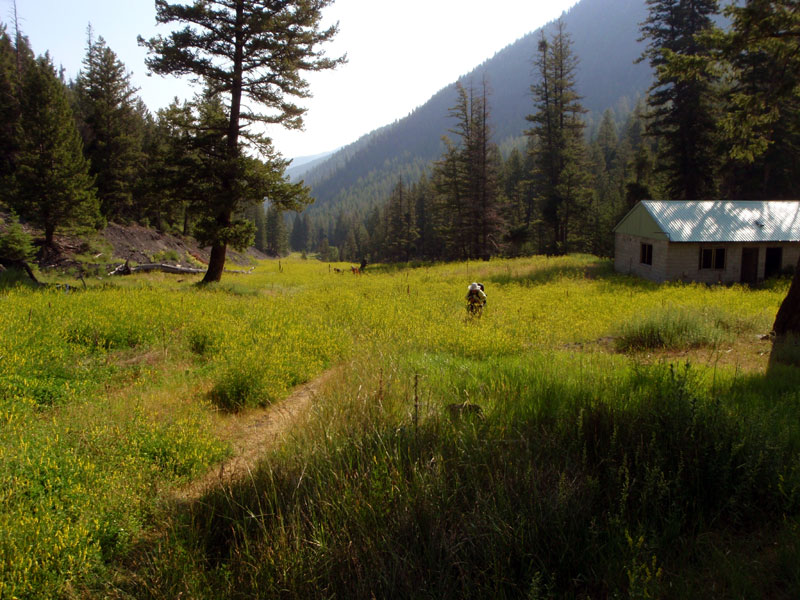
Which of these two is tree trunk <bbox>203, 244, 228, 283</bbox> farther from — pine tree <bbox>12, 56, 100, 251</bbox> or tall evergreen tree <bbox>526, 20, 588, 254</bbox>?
tall evergreen tree <bbox>526, 20, 588, 254</bbox>

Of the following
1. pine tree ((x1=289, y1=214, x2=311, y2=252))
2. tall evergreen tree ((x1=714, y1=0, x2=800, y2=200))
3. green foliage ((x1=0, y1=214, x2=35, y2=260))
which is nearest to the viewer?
tall evergreen tree ((x1=714, y1=0, x2=800, y2=200))

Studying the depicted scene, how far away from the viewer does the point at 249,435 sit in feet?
17.4

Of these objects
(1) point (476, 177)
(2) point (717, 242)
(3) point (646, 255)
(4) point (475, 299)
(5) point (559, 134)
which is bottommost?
(4) point (475, 299)

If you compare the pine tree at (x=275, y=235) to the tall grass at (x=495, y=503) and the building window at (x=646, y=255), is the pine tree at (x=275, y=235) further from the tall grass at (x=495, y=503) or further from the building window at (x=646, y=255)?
the tall grass at (x=495, y=503)

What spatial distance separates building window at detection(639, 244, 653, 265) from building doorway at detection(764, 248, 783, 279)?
5.39 metres

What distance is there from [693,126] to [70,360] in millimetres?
33925

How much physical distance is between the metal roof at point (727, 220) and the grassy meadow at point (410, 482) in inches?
729

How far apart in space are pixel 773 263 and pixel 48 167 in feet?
131

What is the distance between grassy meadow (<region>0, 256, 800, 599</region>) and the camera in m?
2.79

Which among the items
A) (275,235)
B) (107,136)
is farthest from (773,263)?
(275,235)

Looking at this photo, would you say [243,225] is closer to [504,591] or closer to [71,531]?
[71,531]

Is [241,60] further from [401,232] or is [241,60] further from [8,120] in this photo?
[401,232]

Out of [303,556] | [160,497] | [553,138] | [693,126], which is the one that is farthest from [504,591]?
[553,138]

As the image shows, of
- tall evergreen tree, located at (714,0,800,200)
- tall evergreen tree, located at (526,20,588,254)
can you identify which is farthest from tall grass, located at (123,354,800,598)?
tall evergreen tree, located at (526,20,588,254)
